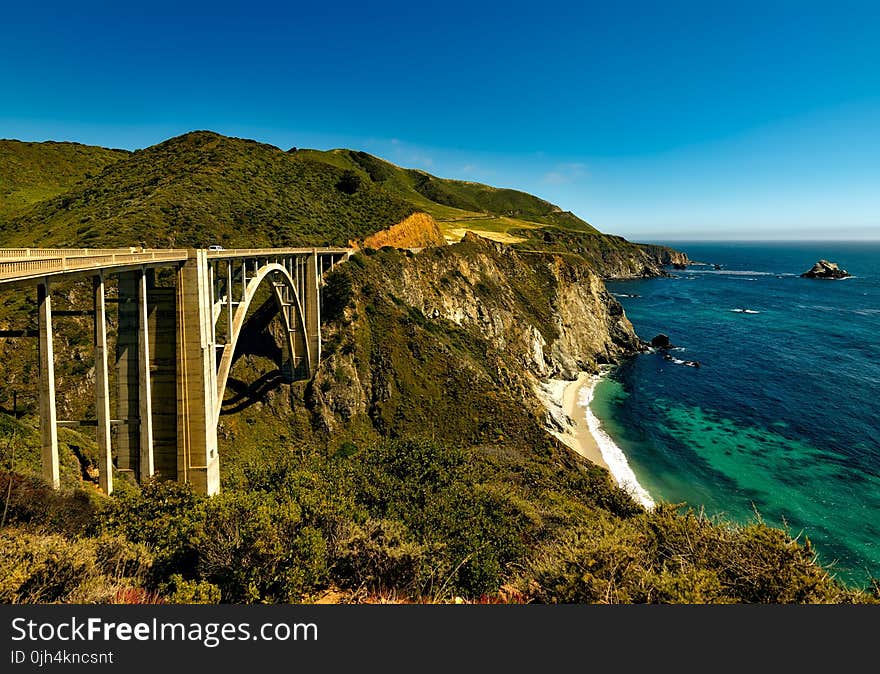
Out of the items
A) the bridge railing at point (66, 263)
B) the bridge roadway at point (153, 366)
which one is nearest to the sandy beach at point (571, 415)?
the bridge roadway at point (153, 366)

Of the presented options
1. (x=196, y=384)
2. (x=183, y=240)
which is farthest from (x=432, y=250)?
(x=196, y=384)

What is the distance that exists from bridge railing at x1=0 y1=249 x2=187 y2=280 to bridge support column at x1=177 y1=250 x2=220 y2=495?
1.91 metres

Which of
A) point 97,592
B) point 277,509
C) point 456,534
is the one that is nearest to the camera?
point 97,592

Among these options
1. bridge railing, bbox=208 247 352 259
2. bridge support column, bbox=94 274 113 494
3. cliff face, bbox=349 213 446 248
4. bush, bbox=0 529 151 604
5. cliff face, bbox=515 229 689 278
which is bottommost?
bush, bbox=0 529 151 604

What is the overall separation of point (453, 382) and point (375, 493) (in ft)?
86.4

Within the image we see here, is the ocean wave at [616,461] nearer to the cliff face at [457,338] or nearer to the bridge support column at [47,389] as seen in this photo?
the cliff face at [457,338]

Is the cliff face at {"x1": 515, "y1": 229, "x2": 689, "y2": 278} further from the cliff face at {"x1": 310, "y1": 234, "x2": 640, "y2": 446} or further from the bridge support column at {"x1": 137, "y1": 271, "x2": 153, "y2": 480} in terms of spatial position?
the bridge support column at {"x1": 137, "y1": 271, "x2": 153, "y2": 480}

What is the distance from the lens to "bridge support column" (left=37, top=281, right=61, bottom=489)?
460 inches

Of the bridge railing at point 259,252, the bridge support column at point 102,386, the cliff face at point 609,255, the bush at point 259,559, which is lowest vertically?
the bush at point 259,559

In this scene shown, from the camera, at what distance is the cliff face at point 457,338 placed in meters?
39.7

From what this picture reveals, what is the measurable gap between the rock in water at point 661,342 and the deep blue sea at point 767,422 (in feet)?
Result: 7.42

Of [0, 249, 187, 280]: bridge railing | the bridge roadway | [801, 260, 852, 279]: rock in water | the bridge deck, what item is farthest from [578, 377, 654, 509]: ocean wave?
[801, 260, 852, 279]: rock in water

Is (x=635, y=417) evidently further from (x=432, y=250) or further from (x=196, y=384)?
(x=196, y=384)

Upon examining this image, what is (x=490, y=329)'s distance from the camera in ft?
205
